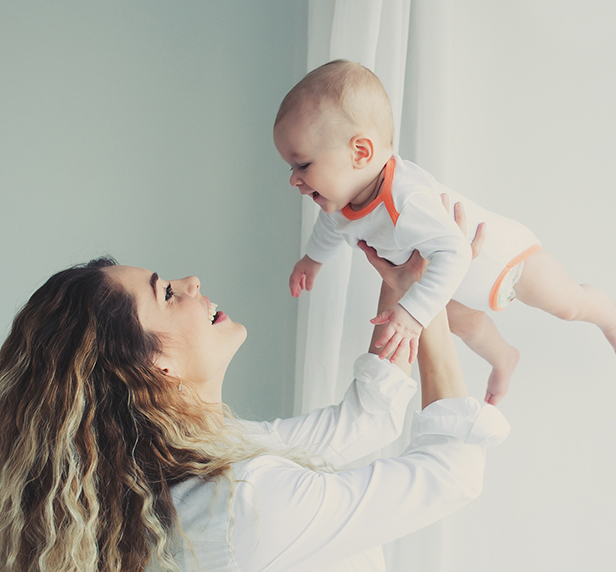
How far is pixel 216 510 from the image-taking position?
0.72 meters

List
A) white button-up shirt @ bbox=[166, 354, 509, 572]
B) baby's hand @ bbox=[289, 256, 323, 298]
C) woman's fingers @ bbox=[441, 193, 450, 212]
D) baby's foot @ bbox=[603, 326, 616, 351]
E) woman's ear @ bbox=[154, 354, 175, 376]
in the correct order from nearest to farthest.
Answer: white button-up shirt @ bbox=[166, 354, 509, 572]
woman's ear @ bbox=[154, 354, 175, 376]
woman's fingers @ bbox=[441, 193, 450, 212]
baby's foot @ bbox=[603, 326, 616, 351]
baby's hand @ bbox=[289, 256, 323, 298]

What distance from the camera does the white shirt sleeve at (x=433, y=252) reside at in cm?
89

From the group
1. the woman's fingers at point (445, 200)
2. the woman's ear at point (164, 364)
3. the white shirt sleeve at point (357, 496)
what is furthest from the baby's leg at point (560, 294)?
the woman's ear at point (164, 364)

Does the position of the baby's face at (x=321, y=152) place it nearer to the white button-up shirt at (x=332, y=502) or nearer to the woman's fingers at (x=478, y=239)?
the woman's fingers at (x=478, y=239)

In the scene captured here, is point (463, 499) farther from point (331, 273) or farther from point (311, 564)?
point (331, 273)

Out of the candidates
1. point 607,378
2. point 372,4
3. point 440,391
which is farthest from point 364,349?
point 372,4

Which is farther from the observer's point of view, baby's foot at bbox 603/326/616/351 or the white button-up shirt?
baby's foot at bbox 603/326/616/351

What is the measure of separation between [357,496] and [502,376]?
568mm

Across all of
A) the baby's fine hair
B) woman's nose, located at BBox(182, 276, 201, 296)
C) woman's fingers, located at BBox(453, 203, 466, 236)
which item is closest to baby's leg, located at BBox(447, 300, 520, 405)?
woman's fingers, located at BBox(453, 203, 466, 236)

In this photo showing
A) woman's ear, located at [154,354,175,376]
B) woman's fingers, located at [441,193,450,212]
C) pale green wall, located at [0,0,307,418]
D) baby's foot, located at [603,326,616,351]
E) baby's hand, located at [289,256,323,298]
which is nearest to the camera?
woman's ear, located at [154,354,175,376]

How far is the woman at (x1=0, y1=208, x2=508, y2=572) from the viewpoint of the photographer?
2.39ft

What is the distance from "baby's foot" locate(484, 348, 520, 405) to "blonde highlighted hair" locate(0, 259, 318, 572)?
0.63 metres

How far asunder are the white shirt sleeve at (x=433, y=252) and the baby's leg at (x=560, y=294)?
0.76 feet

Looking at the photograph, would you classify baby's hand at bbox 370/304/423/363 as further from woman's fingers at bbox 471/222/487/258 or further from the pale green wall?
the pale green wall
